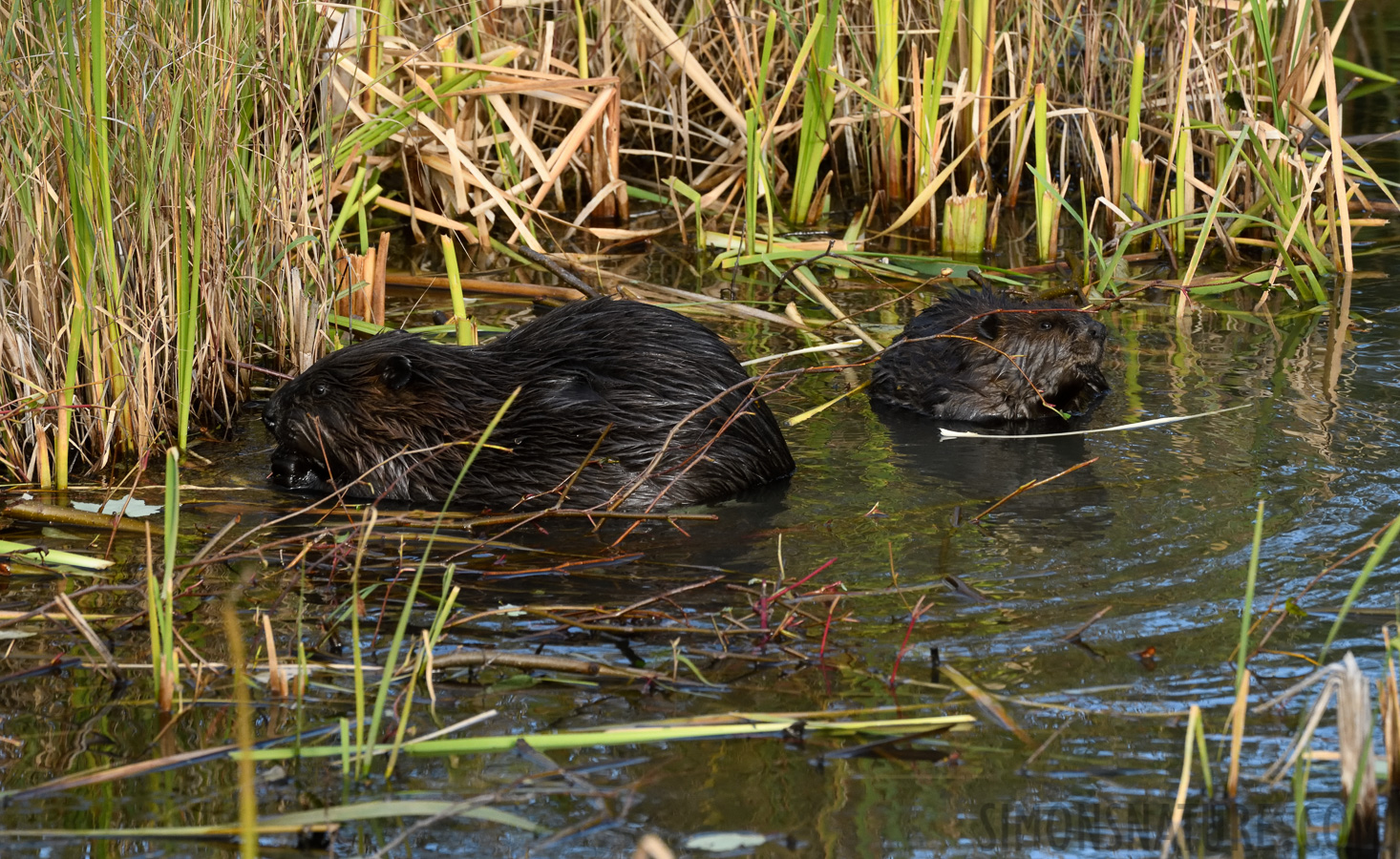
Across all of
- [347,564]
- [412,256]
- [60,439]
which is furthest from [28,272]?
[412,256]

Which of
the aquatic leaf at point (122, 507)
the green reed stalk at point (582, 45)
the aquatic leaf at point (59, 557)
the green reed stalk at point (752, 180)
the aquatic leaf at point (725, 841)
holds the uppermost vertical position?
the green reed stalk at point (582, 45)

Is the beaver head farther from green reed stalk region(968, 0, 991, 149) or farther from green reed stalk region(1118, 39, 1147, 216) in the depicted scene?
green reed stalk region(968, 0, 991, 149)

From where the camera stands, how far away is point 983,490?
15.1ft

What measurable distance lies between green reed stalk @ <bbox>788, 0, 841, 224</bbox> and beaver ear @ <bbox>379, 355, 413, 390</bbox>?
3.04 meters

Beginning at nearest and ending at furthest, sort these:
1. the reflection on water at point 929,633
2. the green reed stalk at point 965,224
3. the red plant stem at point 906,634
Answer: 1. the reflection on water at point 929,633
2. the red plant stem at point 906,634
3. the green reed stalk at point 965,224

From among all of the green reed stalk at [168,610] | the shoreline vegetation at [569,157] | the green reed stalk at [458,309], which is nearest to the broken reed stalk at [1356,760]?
the green reed stalk at [168,610]

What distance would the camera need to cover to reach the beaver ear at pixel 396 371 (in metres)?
4.70

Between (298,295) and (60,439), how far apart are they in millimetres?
1046

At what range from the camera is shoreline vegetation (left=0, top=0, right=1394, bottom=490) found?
14.4 ft

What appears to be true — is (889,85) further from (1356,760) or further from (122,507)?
(1356,760)

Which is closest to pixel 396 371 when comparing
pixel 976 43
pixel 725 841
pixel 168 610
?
pixel 168 610

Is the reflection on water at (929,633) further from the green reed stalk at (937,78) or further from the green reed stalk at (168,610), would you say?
the green reed stalk at (937,78)

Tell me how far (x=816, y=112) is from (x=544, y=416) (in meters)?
3.25

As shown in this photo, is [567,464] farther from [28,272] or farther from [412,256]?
[412,256]
